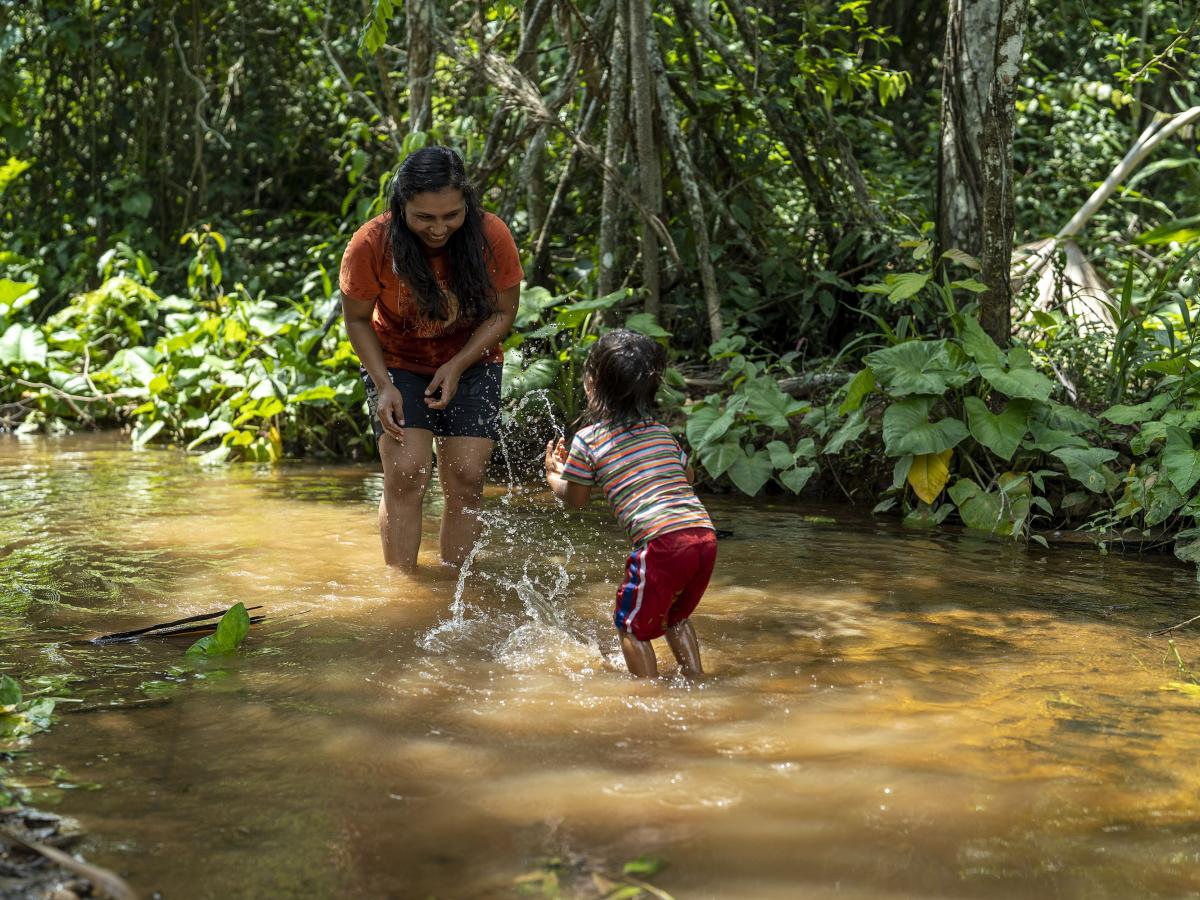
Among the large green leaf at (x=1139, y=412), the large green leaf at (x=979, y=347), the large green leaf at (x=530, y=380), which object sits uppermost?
the large green leaf at (x=979, y=347)

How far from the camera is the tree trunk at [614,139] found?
7.20 meters

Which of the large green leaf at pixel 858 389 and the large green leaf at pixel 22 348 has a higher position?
the large green leaf at pixel 858 389

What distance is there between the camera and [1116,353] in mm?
5762

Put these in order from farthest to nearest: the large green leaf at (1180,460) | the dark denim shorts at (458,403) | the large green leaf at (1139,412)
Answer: the large green leaf at (1139,412), the large green leaf at (1180,460), the dark denim shorts at (458,403)

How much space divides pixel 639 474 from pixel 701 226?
3.92 metres

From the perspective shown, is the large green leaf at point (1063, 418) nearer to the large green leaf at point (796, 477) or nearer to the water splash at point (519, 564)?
the large green leaf at point (796, 477)

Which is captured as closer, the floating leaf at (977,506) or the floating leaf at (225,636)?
the floating leaf at (225,636)

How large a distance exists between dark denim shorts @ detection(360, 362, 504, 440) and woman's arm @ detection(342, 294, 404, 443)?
61 millimetres

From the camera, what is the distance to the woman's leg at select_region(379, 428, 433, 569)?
445 cm

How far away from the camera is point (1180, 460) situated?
190 inches

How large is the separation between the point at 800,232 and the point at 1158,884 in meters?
6.62

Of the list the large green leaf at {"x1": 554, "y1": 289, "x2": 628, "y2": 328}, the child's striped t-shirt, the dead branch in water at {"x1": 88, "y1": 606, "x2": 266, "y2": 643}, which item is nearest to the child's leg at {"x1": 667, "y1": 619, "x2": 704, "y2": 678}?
the child's striped t-shirt

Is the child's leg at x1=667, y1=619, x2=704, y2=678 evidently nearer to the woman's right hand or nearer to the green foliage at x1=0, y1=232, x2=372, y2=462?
the woman's right hand

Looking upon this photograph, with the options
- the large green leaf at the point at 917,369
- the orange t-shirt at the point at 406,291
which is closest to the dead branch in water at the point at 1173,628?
the large green leaf at the point at 917,369
